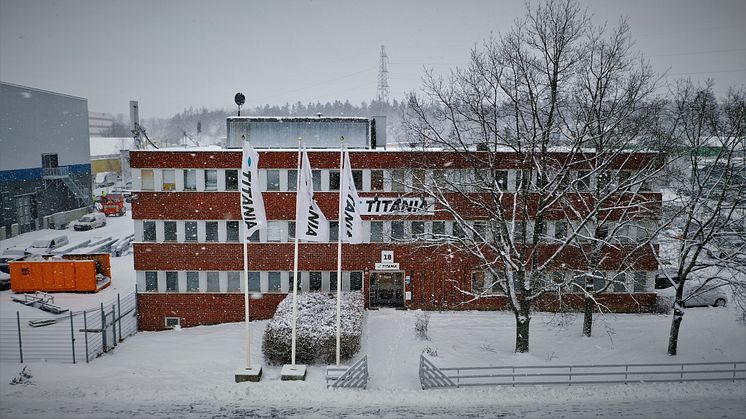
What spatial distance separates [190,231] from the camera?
83.1 ft

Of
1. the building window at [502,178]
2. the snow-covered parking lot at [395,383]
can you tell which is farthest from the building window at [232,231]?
the building window at [502,178]

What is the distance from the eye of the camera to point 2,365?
1834 centimetres

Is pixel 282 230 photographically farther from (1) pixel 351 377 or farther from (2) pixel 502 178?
(2) pixel 502 178

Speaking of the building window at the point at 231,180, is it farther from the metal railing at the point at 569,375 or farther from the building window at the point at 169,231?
the metal railing at the point at 569,375

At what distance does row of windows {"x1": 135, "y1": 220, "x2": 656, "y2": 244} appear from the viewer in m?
25.3

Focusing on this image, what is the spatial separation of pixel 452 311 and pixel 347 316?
310 inches

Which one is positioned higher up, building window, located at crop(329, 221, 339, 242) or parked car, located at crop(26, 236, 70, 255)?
building window, located at crop(329, 221, 339, 242)

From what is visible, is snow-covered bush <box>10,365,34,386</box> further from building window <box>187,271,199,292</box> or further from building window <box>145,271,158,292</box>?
building window <box>187,271,199,292</box>

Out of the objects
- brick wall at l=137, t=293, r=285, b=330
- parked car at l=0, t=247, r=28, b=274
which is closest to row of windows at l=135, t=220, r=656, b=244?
brick wall at l=137, t=293, r=285, b=330

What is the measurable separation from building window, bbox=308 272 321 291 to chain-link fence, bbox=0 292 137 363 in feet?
29.4

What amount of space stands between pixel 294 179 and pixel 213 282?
709 centimetres

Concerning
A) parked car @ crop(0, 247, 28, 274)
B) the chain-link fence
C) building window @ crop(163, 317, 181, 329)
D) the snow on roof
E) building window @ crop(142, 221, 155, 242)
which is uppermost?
the snow on roof

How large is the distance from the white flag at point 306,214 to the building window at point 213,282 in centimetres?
1033

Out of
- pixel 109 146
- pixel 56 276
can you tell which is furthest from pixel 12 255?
pixel 109 146
